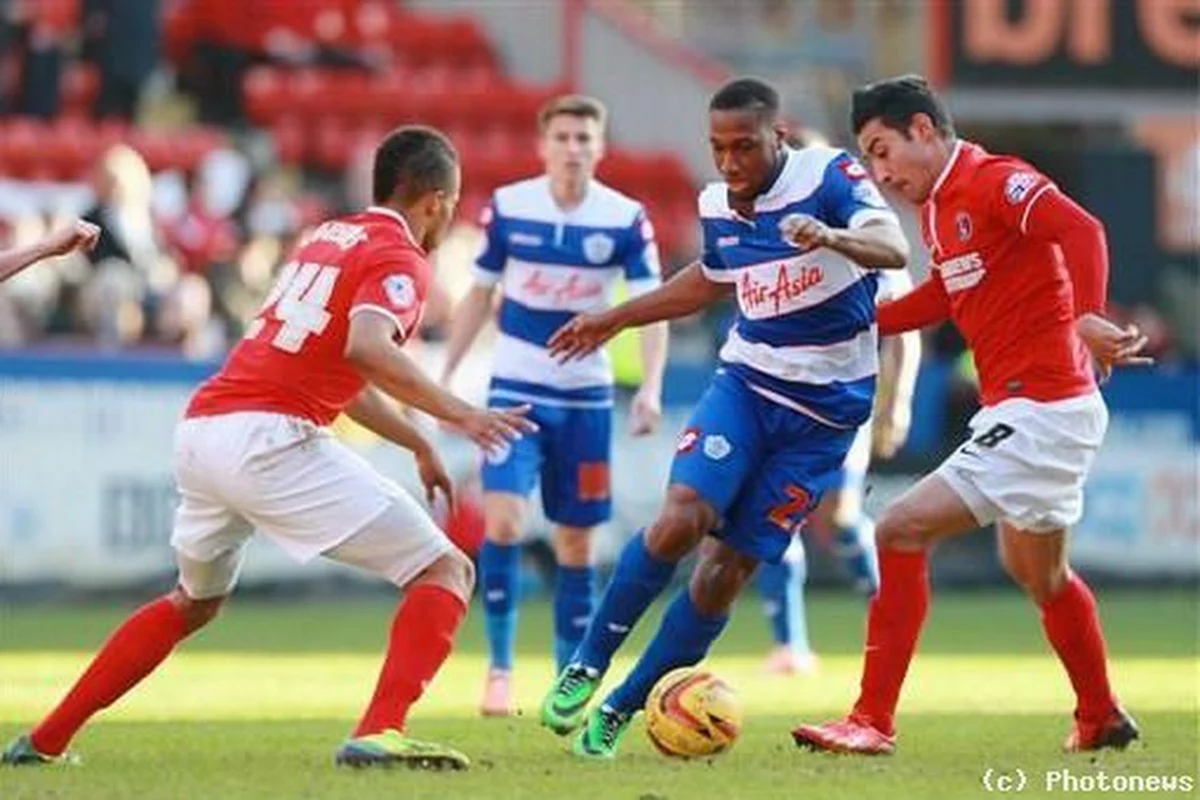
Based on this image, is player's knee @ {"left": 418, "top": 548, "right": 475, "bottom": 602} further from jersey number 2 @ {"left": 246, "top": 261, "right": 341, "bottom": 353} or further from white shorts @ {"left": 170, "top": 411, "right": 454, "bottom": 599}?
jersey number 2 @ {"left": 246, "top": 261, "right": 341, "bottom": 353}

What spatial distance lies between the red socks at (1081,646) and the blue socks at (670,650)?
1274 millimetres

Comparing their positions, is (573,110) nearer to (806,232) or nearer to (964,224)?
(964,224)

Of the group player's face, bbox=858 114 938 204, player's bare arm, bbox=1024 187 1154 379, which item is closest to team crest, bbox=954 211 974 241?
player's face, bbox=858 114 938 204

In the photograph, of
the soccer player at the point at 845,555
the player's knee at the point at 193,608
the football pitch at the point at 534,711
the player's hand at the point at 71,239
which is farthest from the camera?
the soccer player at the point at 845,555

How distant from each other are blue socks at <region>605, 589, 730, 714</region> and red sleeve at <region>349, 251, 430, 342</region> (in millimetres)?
1564

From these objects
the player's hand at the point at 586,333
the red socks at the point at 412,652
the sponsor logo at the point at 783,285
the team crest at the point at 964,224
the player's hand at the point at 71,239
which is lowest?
the red socks at the point at 412,652

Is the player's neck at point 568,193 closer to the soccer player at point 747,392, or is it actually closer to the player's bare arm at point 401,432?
the soccer player at point 747,392

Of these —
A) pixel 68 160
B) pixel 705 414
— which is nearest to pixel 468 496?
pixel 68 160

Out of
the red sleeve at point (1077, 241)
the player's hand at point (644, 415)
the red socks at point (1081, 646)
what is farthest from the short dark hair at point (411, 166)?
the player's hand at point (644, 415)

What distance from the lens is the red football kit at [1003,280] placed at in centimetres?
1068

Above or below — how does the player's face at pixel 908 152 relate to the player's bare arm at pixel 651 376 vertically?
above

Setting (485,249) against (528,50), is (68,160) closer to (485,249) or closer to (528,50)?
(528,50)

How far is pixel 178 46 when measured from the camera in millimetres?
26656

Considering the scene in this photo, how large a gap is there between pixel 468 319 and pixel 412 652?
14.6 ft
